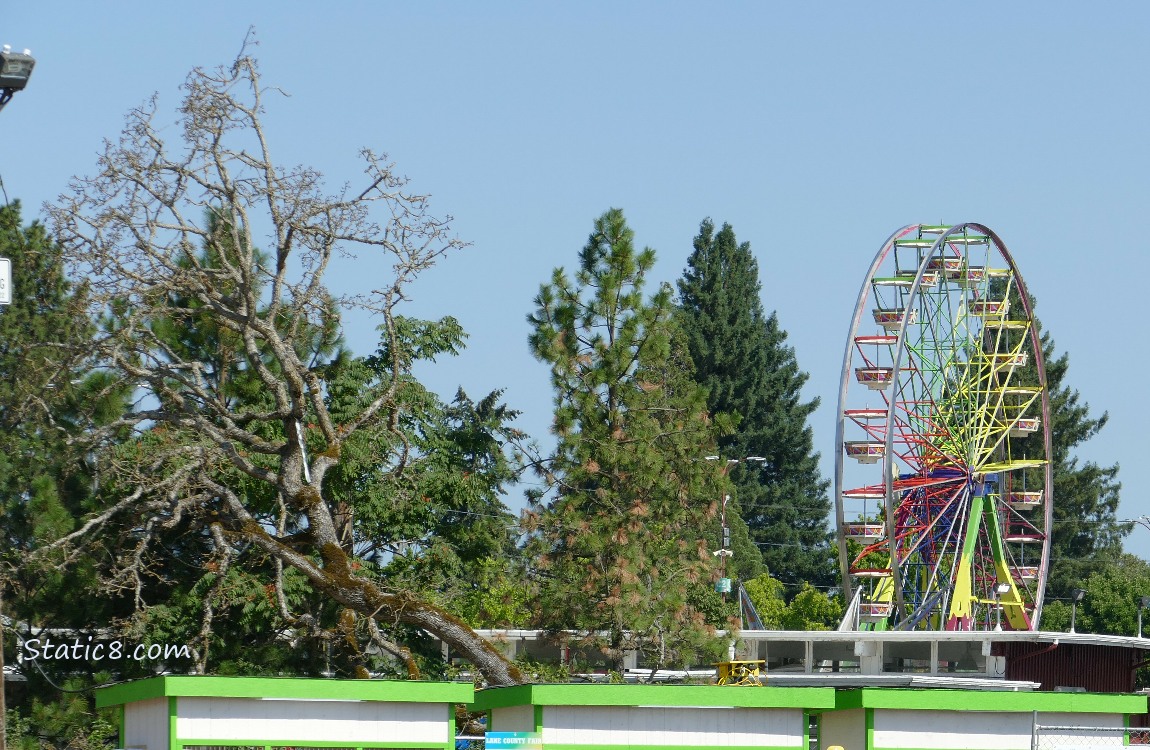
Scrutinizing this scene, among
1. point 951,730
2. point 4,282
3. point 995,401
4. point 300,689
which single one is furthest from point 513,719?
point 995,401

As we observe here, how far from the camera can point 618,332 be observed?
35.0 metres

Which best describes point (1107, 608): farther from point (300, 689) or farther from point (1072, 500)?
point (300, 689)

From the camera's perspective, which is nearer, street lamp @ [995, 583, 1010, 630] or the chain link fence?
the chain link fence

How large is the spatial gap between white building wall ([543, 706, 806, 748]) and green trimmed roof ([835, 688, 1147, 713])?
0.67 m

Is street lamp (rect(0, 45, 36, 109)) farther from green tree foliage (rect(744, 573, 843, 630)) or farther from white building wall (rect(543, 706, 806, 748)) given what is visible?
green tree foliage (rect(744, 573, 843, 630))

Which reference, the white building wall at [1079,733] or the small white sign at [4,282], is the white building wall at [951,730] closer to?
the white building wall at [1079,733]

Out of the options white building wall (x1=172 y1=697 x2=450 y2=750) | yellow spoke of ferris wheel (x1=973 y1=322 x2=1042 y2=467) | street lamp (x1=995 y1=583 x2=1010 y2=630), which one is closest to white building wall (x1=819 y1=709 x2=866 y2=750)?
white building wall (x1=172 y1=697 x2=450 y2=750)

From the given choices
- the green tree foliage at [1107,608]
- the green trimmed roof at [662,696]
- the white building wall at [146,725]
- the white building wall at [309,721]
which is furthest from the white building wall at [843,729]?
the green tree foliage at [1107,608]

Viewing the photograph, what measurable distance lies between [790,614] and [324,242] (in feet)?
162

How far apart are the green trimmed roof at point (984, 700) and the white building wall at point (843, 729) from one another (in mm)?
184

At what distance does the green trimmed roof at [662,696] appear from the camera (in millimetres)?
17297

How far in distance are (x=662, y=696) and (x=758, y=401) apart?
215 feet

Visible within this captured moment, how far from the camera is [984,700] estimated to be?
59.8ft

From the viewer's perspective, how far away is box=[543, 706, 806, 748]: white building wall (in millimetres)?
17453
